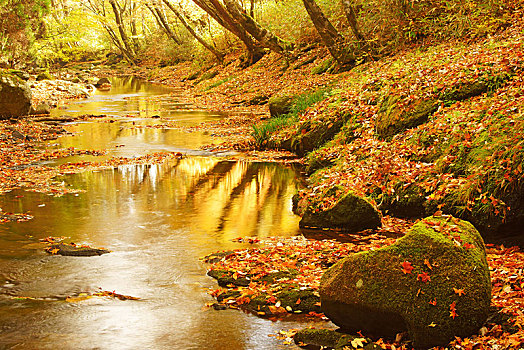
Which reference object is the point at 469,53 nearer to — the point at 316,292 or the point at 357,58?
the point at 357,58

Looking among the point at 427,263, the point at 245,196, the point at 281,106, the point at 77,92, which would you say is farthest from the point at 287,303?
the point at 77,92

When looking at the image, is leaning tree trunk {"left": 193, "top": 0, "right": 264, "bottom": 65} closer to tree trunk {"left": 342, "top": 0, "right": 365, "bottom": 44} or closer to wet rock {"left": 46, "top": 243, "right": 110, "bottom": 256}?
tree trunk {"left": 342, "top": 0, "right": 365, "bottom": 44}

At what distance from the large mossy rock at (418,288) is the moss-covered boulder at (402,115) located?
5.90 metres

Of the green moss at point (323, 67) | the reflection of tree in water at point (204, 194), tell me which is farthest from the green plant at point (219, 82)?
the reflection of tree in water at point (204, 194)

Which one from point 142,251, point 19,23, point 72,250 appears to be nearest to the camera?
point 72,250

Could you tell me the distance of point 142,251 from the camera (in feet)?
21.1

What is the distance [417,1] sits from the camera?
53.5 ft

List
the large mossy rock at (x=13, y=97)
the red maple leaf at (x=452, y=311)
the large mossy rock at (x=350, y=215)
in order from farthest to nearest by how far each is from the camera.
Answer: the large mossy rock at (x=13, y=97) < the large mossy rock at (x=350, y=215) < the red maple leaf at (x=452, y=311)

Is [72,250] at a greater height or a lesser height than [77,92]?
lesser

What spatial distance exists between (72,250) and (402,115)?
699 cm

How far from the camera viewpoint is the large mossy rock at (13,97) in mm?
17312

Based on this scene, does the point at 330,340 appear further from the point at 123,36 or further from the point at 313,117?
the point at 123,36

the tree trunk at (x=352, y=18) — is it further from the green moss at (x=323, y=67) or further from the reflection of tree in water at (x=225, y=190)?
the reflection of tree in water at (x=225, y=190)

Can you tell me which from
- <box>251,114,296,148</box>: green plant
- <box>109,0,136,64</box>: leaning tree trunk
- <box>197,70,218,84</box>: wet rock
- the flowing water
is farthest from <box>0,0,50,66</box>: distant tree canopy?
<box>109,0,136,64</box>: leaning tree trunk
